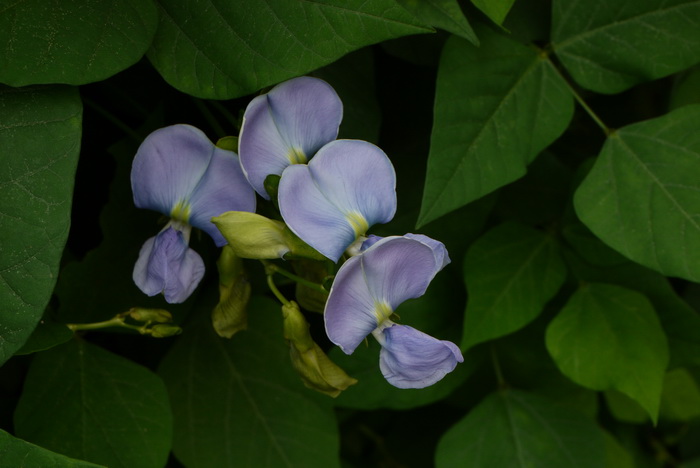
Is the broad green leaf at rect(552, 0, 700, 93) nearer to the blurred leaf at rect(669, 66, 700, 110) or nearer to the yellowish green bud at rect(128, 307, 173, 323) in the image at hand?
the blurred leaf at rect(669, 66, 700, 110)

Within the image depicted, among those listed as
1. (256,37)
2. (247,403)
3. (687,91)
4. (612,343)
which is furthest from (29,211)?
(687,91)

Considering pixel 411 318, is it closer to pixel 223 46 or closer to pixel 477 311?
pixel 477 311

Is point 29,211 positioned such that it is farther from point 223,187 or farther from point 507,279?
point 507,279

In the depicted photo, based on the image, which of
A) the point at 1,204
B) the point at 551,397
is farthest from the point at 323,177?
the point at 551,397

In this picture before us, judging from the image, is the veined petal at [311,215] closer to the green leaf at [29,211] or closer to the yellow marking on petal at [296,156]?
the yellow marking on petal at [296,156]

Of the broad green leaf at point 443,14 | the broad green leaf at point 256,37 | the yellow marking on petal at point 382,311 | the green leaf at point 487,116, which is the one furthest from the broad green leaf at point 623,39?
the yellow marking on petal at point 382,311

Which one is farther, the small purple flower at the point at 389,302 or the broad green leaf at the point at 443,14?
the broad green leaf at the point at 443,14

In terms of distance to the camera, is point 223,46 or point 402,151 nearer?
point 223,46
